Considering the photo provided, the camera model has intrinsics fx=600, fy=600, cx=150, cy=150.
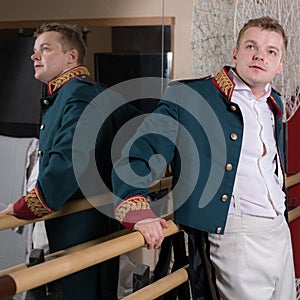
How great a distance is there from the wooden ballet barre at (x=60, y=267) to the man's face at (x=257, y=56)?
0.41 m

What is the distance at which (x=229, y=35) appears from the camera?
1671mm

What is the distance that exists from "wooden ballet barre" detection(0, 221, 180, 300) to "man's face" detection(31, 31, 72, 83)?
0.55m

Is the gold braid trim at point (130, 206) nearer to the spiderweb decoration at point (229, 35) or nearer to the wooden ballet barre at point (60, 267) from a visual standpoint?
the wooden ballet barre at point (60, 267)

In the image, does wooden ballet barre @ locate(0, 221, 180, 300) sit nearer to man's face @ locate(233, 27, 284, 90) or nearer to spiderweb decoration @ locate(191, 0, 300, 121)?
man's face @ locate(233, 27, 284, 90)

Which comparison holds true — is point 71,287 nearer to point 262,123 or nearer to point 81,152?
point 81,152

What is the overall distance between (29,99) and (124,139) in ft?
1.02

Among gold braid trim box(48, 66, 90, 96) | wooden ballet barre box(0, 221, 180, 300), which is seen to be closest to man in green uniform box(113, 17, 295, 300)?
wooden ballet barre box(0, 221, 180, 300)

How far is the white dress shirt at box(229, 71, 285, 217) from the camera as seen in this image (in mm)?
1173

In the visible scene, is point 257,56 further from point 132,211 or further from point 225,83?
point 132,211

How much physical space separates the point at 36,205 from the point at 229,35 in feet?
2.63

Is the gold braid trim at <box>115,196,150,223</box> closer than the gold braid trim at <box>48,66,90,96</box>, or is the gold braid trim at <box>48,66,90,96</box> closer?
the gold braid trim at <box>115,196,150,223</box>

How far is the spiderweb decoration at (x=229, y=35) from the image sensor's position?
5.34 feet

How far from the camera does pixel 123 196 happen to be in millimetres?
1050

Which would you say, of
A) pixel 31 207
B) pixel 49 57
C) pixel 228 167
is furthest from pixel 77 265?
pixel 49 57
